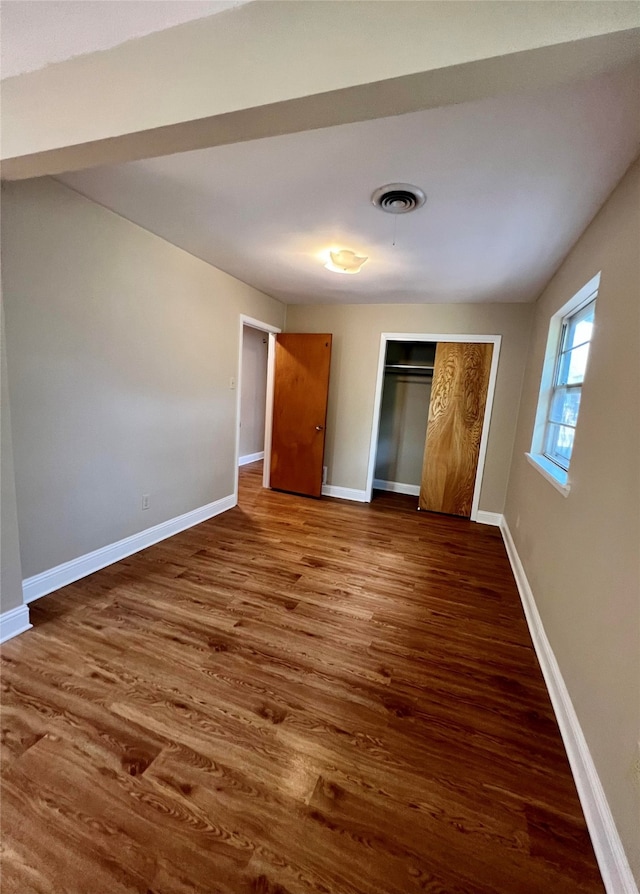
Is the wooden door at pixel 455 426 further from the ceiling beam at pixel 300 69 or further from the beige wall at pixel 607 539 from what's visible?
the ceiling beam at pixel 300 69

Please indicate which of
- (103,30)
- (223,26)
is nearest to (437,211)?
(223,26)

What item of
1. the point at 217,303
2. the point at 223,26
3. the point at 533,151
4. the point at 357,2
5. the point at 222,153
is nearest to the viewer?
the point at 357,2

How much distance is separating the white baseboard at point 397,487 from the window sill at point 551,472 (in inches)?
82.7

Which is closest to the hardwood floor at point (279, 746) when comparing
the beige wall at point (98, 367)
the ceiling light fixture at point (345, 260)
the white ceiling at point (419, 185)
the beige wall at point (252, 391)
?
the beige wall at point (98, 367)

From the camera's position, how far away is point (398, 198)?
187cm

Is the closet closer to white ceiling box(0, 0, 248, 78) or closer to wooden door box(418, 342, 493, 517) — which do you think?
wooden door box(418, 342, 493, 517)

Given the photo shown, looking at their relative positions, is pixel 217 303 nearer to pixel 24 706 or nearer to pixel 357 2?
pixel 357 2

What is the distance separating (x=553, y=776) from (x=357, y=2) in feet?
8.30

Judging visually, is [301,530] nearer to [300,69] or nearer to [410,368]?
[410,368]

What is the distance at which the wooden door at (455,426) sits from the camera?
400 centimetres

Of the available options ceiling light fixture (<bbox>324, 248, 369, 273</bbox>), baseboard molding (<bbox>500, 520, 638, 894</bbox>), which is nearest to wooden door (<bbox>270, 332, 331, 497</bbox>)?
ceiling light fixture (<bbox>324, 248, 369, 273</bbox>)

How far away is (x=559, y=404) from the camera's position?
2.71 meters

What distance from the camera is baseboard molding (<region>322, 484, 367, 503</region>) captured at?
4609mm

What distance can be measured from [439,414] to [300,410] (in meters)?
1.70
